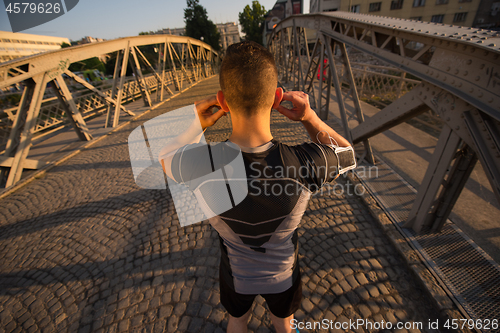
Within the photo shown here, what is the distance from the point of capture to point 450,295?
209cm

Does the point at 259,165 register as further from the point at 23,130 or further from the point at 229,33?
the point at 229,33

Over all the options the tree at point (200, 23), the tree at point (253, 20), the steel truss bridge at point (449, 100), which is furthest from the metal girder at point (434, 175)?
the tree at point (253, 20)

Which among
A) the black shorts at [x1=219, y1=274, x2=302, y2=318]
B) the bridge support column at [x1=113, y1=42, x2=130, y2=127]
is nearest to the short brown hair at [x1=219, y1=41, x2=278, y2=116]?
the black shorts at [x1=219, y1=274, x2=302, y2=318]

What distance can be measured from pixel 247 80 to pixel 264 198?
613 millimetres

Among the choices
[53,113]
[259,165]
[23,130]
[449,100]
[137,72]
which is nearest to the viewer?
[259,165]

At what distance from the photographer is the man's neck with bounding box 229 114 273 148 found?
3.41ft

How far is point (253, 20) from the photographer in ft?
166

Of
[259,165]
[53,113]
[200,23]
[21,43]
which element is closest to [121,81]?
[53,113]

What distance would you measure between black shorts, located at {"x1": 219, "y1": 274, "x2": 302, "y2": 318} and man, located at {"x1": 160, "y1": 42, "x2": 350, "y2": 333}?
12 centimetres

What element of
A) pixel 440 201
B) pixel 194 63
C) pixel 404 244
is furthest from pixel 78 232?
pixel 194 63

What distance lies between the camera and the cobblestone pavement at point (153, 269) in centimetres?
220

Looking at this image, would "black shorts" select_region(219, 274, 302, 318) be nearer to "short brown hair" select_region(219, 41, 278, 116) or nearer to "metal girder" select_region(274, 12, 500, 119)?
"short brown hair" select_region(219, 41, 278, 116)

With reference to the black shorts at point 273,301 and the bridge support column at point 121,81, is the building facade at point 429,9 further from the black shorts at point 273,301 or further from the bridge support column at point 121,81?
the black shorts at point 273,301

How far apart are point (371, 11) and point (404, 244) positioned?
120 feet
